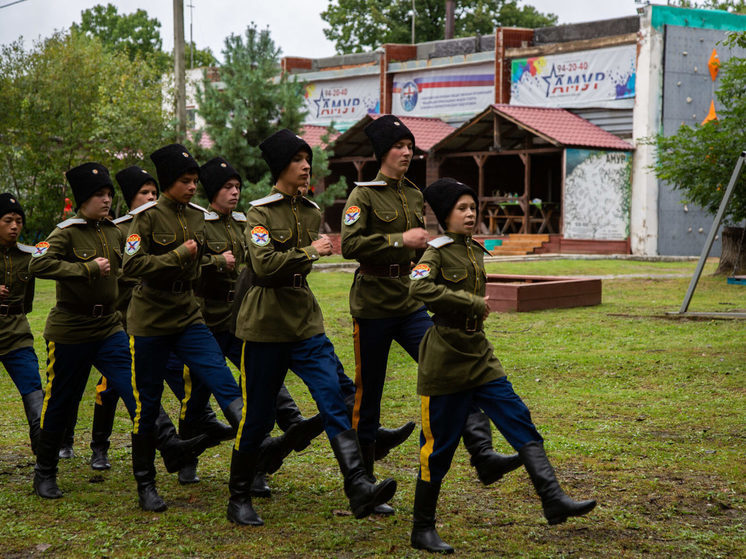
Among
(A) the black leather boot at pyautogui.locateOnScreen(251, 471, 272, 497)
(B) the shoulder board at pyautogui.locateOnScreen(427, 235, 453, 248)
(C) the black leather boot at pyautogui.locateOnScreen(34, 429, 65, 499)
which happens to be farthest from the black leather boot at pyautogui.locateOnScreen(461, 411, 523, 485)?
(C) the black leather boot at pyautogui.locateOnScreen(34, 429, 65, 499)

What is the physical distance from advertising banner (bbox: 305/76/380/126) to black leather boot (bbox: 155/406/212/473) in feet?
107

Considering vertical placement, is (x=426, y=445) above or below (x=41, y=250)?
below

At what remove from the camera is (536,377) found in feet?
32.2

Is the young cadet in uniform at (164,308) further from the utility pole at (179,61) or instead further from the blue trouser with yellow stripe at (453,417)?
the utility pole at (179,61)

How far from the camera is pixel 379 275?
5.84 meters

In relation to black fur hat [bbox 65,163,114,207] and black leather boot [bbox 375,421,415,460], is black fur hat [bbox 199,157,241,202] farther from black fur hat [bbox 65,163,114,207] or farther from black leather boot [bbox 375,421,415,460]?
black leather boot [bbox 375,421,415,460]

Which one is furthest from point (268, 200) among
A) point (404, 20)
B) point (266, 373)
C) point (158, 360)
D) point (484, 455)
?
→ point (404, 20)

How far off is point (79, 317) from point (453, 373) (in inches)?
102

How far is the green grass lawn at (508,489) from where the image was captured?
16.0ft

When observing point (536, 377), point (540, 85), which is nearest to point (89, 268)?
point (536, 377)

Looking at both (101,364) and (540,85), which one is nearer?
(101,364)

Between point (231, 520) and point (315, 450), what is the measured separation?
1.72 metres

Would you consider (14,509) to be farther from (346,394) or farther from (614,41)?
(614,41)

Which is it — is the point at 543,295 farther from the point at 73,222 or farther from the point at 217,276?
the point at 73,222
